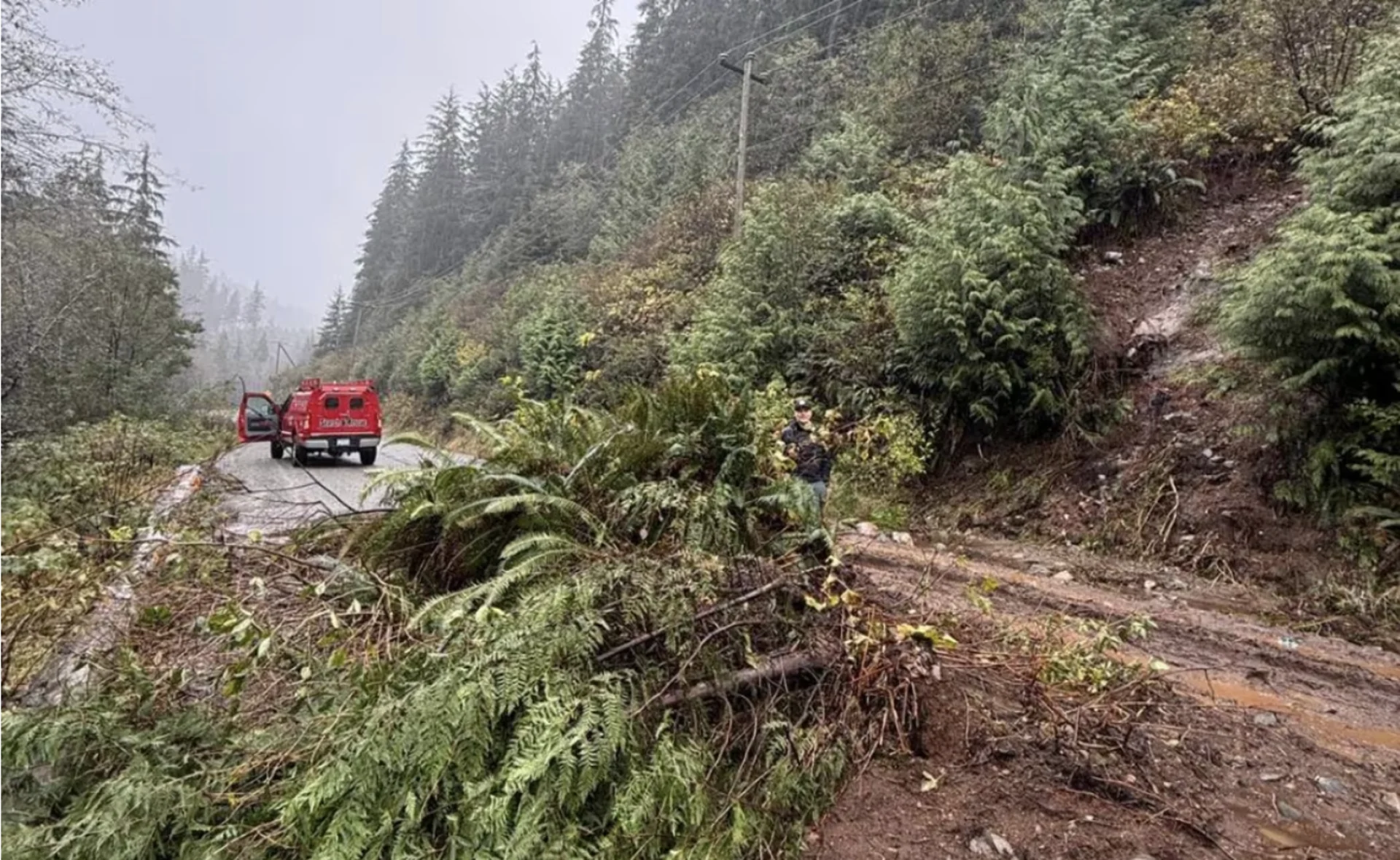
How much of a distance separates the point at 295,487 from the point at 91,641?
2.02m

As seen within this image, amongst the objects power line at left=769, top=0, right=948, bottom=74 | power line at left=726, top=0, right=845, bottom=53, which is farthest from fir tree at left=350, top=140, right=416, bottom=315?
power line at left=769, top=0, right=948, bottom=74

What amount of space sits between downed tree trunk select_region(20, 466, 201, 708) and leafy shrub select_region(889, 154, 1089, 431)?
7.71 meters

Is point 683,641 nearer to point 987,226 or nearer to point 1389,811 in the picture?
point 1389,811

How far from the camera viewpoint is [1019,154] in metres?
9.92

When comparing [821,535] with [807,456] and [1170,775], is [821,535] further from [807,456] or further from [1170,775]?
[807,456]

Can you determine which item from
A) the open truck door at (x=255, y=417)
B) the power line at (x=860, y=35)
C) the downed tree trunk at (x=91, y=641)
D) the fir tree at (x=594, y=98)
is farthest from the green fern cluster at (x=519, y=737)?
the fir tree at (x=594, y=98)

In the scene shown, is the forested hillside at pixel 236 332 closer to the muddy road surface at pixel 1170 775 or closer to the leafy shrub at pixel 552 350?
the leafy shrub at pixel 552 350

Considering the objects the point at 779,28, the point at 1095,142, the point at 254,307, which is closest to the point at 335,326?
the point at 779,28

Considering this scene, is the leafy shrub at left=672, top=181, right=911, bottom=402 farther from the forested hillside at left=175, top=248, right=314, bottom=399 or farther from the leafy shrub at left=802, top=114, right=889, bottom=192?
the forested hillside at left=175, top=248, right=314, bottom=399

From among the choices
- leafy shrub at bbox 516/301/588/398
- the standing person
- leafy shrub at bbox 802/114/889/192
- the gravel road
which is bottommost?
the gravel road

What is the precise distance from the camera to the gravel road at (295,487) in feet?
13.8

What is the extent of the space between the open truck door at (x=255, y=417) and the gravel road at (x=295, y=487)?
0.47m

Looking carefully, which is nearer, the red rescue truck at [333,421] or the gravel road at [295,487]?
the gravel road at [295,487]

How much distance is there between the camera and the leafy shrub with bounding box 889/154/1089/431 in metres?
7.95
